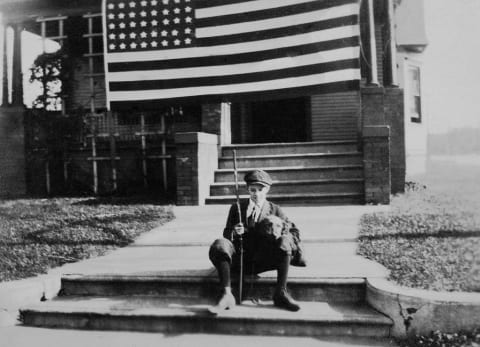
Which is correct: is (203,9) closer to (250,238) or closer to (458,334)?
(250,238)

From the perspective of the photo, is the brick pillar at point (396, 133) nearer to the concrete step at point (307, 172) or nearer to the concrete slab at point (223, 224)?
the concrete step at point (307, 172)

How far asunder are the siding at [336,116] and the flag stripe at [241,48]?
497 centimetres

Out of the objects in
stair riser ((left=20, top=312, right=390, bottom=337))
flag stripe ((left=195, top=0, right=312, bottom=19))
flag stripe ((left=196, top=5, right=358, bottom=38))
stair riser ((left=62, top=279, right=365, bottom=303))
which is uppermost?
flag stripe ((left=195, top=0, right=312, bottom=19))

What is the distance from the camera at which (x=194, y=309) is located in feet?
12.3

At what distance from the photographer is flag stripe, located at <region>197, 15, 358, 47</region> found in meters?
7.20

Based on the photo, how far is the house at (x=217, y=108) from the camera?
7.41 metres

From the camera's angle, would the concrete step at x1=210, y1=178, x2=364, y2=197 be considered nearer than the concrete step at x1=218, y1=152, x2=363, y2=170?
Yes

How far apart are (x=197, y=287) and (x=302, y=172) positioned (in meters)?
5.19

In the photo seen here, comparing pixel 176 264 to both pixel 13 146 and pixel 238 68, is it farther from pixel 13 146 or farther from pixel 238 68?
pixel 13 146

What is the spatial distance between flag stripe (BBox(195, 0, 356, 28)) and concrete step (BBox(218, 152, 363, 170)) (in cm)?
285

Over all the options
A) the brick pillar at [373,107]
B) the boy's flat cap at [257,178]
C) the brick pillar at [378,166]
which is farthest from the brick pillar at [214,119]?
the boy's flat cap at [257,178]

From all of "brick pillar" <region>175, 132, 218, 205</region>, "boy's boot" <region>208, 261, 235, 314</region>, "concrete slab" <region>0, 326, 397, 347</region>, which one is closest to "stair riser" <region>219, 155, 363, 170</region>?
"brick pillar" <region>175, 132, 218, 205</region>

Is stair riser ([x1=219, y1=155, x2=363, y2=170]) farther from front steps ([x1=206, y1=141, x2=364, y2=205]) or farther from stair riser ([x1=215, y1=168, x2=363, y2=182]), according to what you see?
stair riser ([x1=215, y1=168, x2=363, y2=182])

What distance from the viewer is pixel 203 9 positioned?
7.94 m
